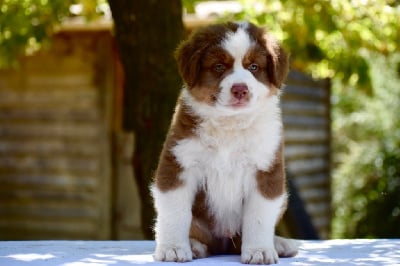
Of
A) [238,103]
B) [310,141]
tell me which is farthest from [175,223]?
[310,141]

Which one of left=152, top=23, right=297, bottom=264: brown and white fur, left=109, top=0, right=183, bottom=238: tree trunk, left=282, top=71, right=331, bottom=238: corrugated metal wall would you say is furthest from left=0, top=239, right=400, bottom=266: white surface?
left=282, top=71, right=331, bottom=238: corrugated metal wall

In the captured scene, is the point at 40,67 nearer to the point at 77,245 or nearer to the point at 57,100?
the point at 57,100

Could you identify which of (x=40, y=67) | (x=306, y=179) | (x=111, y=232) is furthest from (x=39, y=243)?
(x=306, y=179)

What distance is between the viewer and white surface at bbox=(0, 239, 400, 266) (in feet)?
14.1

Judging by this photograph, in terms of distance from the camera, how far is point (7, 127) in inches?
487

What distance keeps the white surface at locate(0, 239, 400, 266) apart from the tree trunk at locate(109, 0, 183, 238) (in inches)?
56.7

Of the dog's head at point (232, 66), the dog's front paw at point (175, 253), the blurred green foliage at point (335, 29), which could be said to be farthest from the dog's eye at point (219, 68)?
the blurred green foliage at point (335, 29)

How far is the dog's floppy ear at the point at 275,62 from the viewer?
4.31m

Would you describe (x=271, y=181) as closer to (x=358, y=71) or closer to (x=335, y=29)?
(x=335, y=29)

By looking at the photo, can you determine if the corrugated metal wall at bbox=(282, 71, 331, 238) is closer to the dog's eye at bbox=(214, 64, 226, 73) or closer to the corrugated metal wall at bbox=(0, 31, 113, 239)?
the corrugated metal wall at bbox=(0, 31, 113, 239)

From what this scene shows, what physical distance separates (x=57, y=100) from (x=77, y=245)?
688 cm

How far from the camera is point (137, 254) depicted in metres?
4.73

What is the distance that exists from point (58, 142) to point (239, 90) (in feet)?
27.4

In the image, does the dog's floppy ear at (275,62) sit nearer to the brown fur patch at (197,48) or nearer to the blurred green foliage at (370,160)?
the brown fur patch at (197,48)
